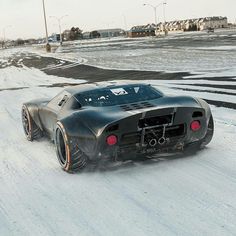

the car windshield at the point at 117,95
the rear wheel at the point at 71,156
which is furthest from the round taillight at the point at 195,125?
the rear wheel at the point at 71,156

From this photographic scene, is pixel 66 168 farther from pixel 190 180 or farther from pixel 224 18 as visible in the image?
pixel 224 18

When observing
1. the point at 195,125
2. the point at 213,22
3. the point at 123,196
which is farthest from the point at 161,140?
the point at 213,22

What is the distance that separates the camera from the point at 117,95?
19.7 ft

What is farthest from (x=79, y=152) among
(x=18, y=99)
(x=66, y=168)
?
(x=18, y=99)

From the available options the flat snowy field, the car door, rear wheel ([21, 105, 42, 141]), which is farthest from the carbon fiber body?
rear wheel ([21, 105, 42, 141])

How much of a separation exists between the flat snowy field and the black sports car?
0.29 m

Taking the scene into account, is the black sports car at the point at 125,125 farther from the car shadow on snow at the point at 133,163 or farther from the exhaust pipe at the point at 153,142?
the car shadow on snow at the point at 133,163

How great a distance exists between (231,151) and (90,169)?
2043 mm

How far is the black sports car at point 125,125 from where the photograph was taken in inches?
200

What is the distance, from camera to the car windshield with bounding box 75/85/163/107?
5871 mm

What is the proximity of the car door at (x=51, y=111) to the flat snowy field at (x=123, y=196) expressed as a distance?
43 centimetres

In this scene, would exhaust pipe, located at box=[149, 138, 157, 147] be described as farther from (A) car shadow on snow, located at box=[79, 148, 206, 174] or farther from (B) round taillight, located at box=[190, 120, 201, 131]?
(B) round taillight, located at box=[190, 120, 201, 131]

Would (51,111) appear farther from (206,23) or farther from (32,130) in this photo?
(206,23)

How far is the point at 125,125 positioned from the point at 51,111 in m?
1.81
